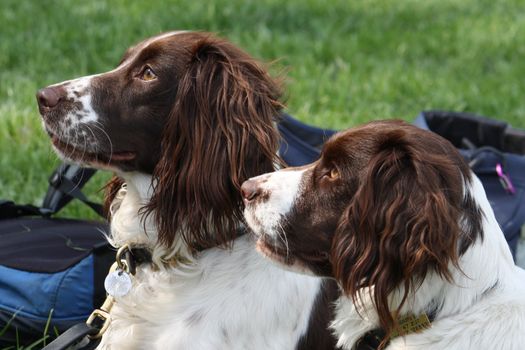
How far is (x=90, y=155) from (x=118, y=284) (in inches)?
19.8

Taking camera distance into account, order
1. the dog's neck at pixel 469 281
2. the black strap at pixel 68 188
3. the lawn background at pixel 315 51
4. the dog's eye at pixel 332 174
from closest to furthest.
Result: the dog's neck at pixel 469 281 < the dog's eye at pixel 332 174 < the black strap at pixel 68 188 < the lawn background at pixel 315 51

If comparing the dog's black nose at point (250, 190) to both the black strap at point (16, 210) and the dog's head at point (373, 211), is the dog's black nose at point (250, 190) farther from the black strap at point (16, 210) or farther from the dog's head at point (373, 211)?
the black strap at point (16, 210)

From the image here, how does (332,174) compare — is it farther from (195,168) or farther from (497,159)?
(497,159)

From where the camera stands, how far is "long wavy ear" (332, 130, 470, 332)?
275cm

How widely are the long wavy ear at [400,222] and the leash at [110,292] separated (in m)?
0.96

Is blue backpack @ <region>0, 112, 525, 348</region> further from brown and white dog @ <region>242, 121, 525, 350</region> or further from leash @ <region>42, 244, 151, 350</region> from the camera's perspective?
brown and white dog @ <region>242, 121, 525, 350</region>

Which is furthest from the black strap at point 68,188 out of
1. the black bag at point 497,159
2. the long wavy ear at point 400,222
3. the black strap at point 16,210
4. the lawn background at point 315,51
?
the black bag at point 497,159

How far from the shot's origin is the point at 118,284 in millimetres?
3527

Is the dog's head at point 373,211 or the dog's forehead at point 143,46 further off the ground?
the dog's forehead at point 143,46

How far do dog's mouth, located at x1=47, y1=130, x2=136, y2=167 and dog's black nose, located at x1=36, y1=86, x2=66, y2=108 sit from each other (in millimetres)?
107

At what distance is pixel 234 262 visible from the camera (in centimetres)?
345

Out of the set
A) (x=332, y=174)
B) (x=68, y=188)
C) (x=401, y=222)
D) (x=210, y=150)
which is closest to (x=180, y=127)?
(x=210, y=150)

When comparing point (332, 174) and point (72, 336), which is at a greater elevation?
point (332, 174)

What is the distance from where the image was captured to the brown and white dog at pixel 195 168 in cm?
336
